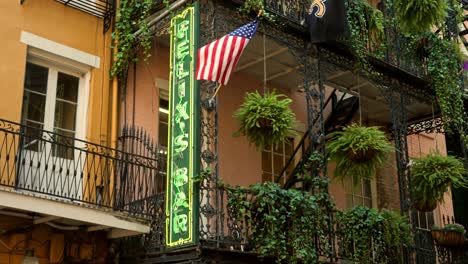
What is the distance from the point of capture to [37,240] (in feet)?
30.7

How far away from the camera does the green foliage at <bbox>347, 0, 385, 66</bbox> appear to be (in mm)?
11555

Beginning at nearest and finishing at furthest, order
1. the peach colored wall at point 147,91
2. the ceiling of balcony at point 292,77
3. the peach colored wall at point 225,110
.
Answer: the peach colored wall at point 147,91, the peach colored wall at point 225,110, the ceiling of balcony at point 292,77

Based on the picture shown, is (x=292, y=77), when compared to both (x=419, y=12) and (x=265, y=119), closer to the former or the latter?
(x=419, y=12)

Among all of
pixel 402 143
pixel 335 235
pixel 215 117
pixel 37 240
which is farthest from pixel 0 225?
pixel 402 143

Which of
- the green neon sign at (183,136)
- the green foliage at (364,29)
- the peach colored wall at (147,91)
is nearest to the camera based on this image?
the green neon sign at (183,136)

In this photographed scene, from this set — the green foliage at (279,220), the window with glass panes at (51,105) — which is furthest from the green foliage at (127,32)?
the green foliage at (279,220)

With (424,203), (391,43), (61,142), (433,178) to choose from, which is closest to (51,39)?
(61,142)

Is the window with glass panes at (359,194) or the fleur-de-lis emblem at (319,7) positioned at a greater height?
the fleur-de-lis emblem at (319,7)

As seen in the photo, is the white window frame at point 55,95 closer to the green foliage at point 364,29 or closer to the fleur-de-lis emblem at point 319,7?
the fleur-de-lis emblem at point 319,7

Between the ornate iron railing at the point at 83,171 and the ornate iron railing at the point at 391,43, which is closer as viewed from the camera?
the ornate iron railing at the point at 83,171

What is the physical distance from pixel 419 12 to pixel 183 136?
4.82 metres

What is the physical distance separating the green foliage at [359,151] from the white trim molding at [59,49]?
4.13 metres

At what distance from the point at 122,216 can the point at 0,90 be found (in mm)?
2541

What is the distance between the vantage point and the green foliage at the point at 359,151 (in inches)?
409
